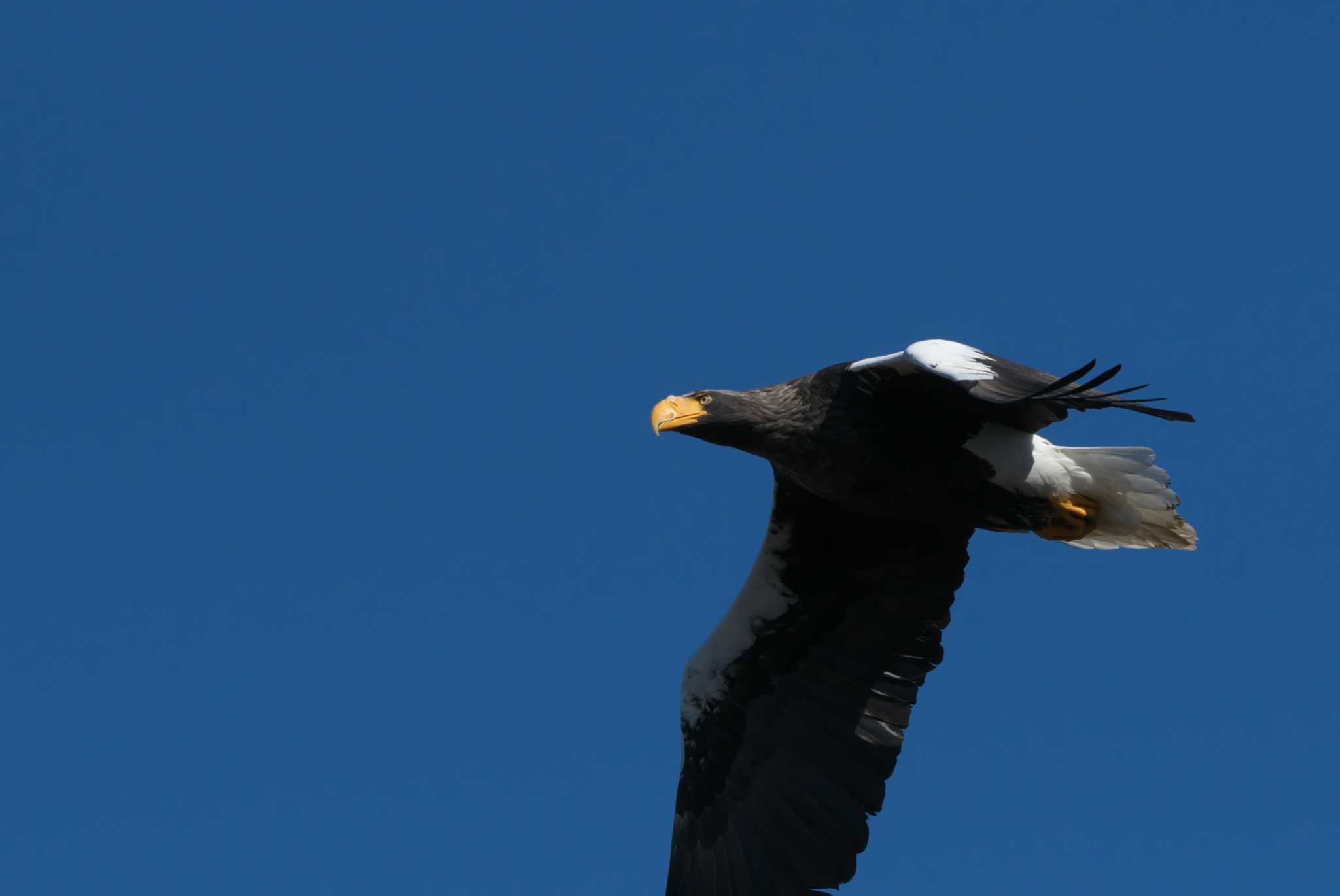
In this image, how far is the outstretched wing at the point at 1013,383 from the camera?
26.4 feet

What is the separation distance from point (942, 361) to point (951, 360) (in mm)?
54

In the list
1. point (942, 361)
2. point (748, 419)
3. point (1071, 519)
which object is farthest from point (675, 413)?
point (1071, 519)

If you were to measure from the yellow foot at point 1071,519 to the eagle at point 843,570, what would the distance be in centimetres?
1

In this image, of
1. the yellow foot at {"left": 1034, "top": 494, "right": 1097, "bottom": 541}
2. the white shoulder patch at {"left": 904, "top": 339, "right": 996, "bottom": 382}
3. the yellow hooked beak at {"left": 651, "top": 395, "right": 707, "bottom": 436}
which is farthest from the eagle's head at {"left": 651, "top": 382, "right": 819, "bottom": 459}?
the yellow foot at {"left": 1034, "top": 494, "right": 1097, "bottom": 541}

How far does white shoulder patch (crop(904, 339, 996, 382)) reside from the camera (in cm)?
859

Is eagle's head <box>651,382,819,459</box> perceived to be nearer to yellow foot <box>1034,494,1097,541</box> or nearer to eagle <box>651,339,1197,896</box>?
eagle <box>651,339,1197,896</box>

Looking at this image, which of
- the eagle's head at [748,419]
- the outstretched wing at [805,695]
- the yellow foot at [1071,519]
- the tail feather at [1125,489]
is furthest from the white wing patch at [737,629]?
the tail feather at [1125,489]

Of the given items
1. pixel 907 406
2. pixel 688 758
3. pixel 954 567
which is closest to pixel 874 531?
pixel 954 567

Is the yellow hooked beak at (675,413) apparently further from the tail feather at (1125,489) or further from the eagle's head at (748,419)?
the tail feather at (1125,489)

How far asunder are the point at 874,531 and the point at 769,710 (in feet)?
4.45

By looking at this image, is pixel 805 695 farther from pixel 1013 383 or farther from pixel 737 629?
pixel 1013 383

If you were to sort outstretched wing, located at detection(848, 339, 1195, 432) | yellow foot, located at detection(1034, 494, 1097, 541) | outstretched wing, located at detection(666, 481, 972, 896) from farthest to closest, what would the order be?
outstretched wing, located at detection(666, 481, 972, 896) < yellow foot, located at detection(1034, 494, 1097, 541) < outstretched wing, located at detection(848, 339, 1195, 432)

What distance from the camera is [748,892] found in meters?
10.4

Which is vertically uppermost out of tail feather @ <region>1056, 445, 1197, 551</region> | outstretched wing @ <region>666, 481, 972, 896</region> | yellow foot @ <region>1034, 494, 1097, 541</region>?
tail feather @ <region>1056, 445, 1197, 551</region>
